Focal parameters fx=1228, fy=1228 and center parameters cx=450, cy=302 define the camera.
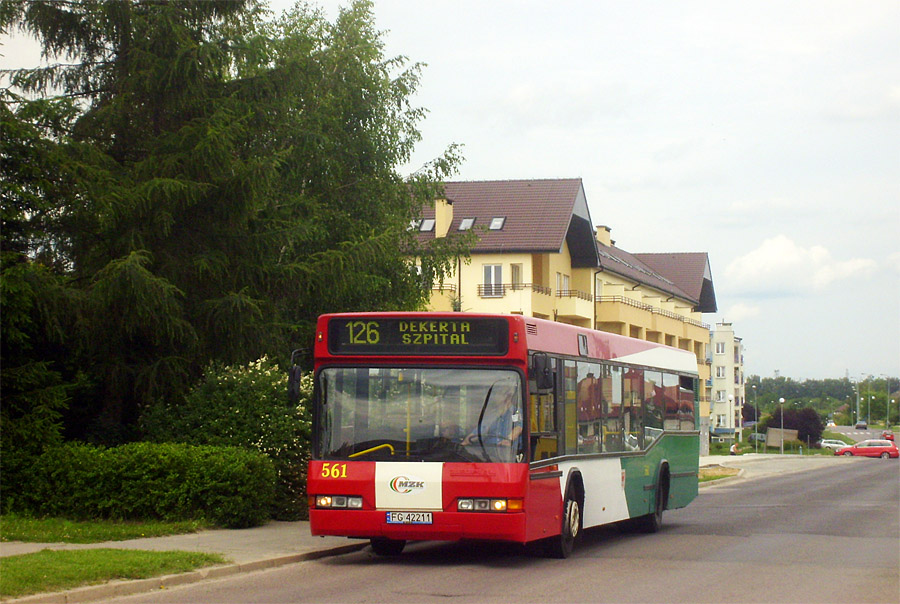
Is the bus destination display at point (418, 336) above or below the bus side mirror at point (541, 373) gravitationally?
above

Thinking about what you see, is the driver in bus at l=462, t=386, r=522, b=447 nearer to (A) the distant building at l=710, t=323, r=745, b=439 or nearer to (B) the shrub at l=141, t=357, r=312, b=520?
(B) the shrub at l=141, t=357, r=312, b=520

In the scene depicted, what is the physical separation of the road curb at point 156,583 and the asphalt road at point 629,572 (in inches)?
7.4

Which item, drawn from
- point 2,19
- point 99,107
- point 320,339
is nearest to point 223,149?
point 99,107

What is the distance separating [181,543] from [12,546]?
1980 millimetres

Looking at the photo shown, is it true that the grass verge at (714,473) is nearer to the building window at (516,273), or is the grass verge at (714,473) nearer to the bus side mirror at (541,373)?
the building window at (516,273)

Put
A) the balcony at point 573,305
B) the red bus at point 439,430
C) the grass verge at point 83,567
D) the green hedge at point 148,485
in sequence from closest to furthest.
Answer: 1. the grass verge at point 83,567
2. the red bus at point 439,430
3. the green hedge at point 148,485
4. the balcony at point 573,305

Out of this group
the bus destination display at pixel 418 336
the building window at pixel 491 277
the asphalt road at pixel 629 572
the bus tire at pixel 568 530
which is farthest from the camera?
the building window at pixel 491 277

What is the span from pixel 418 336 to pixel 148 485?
5.60 m

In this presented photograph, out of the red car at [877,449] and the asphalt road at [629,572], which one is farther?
the red car at [877,449]

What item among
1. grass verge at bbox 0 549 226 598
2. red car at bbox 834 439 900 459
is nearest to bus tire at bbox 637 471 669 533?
grass verge at bbox 0 549 226 598

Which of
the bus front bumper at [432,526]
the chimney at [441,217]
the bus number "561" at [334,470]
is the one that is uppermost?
the chimney at [441,217]

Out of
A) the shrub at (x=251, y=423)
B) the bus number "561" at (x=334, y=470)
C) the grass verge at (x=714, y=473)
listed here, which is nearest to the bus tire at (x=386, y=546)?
the bus number "561" at (x=334, y=470)

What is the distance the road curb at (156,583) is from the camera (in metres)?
10.4

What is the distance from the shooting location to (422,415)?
13.5m
